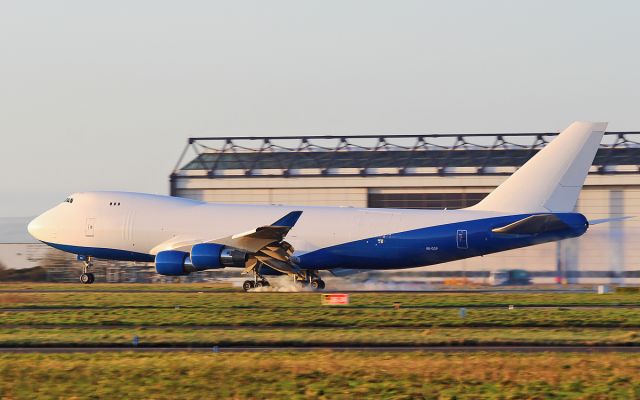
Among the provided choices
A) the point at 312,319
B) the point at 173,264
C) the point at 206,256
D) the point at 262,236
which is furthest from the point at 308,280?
the point at 312,319

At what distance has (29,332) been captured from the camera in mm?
26891

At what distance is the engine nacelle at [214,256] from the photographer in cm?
4803

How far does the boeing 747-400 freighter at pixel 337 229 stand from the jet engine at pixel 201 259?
5 cm

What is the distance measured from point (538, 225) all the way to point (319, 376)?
1233 inches

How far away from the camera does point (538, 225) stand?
47.7 m

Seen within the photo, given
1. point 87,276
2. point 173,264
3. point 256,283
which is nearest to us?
point 173,264

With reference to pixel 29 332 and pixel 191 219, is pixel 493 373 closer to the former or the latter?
pixel 29 332

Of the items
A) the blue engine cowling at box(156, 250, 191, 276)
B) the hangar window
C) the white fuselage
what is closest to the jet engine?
the blue engine cowling at box(156, 250, 191, 276)

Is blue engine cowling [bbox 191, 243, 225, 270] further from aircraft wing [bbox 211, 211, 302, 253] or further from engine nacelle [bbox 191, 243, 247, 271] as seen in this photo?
aircraft wing [bbox 211, 211, 302, 253]

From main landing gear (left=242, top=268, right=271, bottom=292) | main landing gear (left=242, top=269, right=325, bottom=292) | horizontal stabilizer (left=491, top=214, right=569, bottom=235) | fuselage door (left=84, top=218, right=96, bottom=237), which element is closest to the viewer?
horizontal stabilizer (left=491, top=214, right=569, bottom=235)

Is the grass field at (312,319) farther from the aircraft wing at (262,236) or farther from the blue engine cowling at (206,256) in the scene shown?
the aircraft wing at (262,236)

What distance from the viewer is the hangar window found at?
241 feet

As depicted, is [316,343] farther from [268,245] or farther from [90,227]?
[90,227]

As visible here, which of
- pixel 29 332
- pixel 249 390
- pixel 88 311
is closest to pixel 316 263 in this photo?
pixel 88 311
